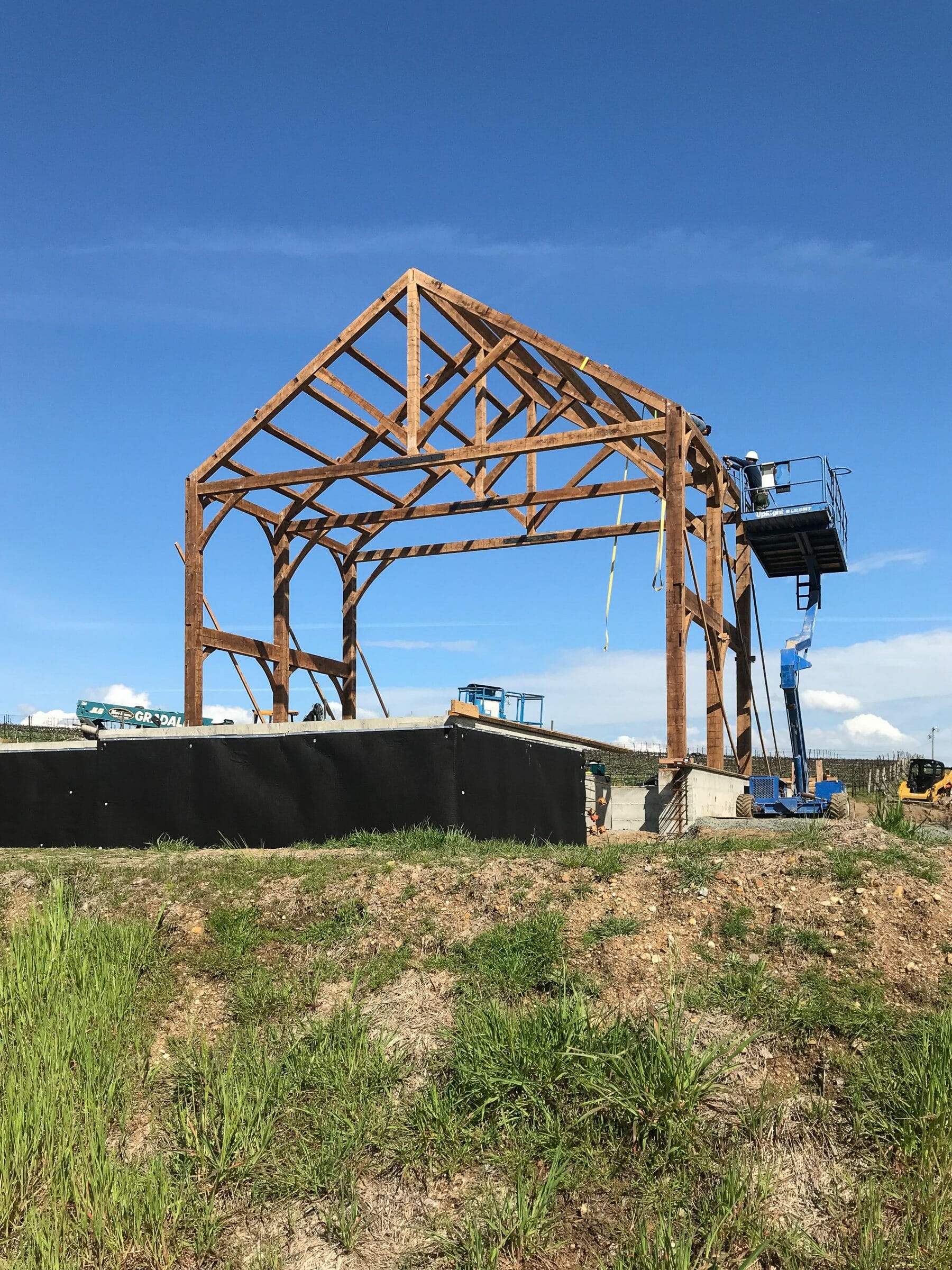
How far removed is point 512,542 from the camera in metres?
21.3

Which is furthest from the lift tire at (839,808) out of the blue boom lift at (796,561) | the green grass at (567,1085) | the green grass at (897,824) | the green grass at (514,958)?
the green grass at (567,1085)

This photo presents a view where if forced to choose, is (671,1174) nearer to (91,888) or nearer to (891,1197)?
(891,1197)

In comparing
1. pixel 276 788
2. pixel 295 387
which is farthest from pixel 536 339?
pixel 276 788

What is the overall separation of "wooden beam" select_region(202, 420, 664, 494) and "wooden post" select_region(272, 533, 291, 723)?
283 cm

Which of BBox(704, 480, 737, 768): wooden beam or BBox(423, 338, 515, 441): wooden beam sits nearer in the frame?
BBox(423, 338, 515, 441): wooden beam

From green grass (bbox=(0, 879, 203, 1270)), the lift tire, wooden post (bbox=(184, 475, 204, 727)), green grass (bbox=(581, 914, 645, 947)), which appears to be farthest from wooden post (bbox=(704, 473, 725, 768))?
green grass (bbox=(0, 879, 203, 1270))

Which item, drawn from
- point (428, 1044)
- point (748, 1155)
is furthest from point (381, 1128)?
point (748, 1155)

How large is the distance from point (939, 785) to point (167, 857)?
77.1ft

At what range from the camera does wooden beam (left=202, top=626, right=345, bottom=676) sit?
63.2 ft

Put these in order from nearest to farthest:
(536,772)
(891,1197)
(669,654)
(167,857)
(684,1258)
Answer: (684,1258) < (891,1197) < (167,857) < (536,772) < (669,654)

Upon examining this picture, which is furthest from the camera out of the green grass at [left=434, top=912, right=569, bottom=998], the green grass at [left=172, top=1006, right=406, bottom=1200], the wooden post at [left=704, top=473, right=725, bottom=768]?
the wooden post at [left=704, top=473, right=725, bottom=768]

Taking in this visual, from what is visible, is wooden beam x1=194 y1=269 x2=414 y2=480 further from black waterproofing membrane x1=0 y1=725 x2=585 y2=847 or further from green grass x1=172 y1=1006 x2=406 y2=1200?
green grass x1=172 y1=1006 x2=406 y2=1200

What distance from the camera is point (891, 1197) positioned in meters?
5.28

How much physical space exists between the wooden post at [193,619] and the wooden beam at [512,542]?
5.35 metres
